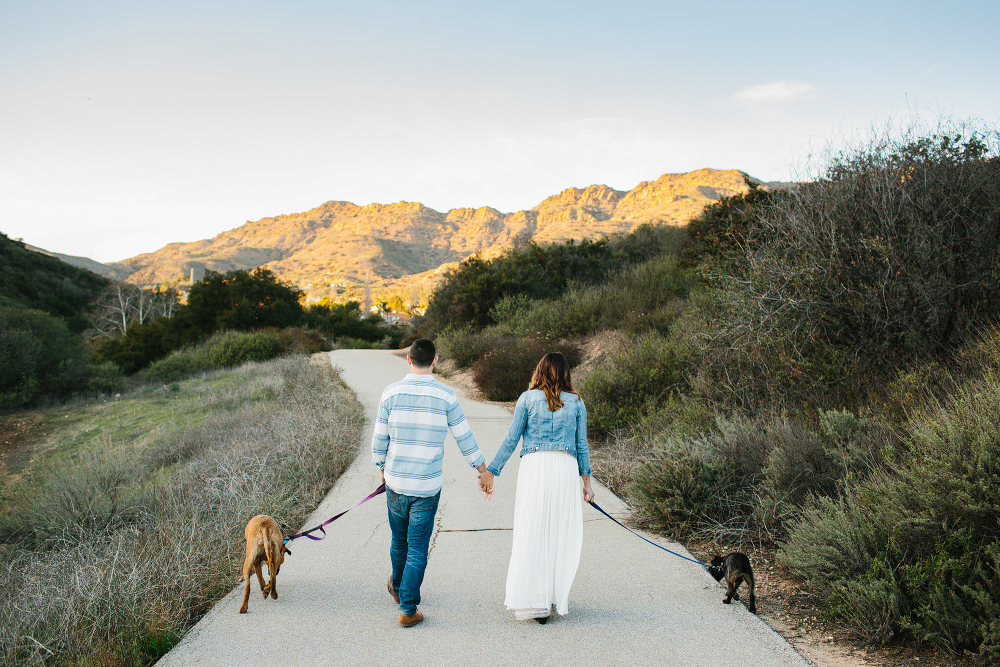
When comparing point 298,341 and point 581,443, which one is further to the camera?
point 298,341

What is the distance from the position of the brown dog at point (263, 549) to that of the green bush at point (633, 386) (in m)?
5.58

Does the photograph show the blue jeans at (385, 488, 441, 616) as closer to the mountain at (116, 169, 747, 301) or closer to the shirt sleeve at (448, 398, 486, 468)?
the shirt sleeve at (448, 398, 486, 468)

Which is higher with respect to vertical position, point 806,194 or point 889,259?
point 806,194

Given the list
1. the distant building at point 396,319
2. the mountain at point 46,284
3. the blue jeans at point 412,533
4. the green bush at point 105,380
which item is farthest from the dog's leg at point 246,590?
the distant building at point 396,319

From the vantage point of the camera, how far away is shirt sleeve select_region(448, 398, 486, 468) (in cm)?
369

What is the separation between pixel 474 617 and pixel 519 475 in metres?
1.02

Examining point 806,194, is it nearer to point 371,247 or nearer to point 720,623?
point 720,623

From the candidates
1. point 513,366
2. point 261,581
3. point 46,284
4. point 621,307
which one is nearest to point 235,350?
point 513,366

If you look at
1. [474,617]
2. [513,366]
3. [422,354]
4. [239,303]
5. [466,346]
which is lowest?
[474,617]

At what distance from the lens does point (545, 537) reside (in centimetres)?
366

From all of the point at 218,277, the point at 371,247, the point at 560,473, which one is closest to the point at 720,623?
the point at 560,473

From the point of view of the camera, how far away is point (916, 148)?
7145mm

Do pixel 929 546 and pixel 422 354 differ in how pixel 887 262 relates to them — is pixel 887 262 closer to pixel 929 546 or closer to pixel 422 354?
pixel 929 546

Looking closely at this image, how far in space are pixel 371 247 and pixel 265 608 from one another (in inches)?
6154
